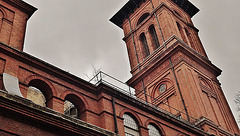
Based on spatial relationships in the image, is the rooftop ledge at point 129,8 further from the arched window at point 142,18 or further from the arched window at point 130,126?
the arched window at point 130,126

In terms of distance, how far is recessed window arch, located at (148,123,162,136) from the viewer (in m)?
19.2

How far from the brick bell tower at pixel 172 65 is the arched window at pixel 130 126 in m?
4.50

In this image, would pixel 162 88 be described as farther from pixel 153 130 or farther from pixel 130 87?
pixel 153 130

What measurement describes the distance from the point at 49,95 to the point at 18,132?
3.91 meters

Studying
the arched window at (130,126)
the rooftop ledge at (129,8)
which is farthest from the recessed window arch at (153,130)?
the rooftop ledge at (129,8)

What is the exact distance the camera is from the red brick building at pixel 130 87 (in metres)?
13.9

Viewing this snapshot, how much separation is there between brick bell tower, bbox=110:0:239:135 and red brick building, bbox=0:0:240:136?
0.08 meters

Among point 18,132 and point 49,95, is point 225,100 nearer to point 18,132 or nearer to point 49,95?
point 49,95

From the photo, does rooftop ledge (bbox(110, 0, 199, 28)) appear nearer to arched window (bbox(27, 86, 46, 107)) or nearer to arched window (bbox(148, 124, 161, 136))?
arched window (bbox(27, 86, 46, 107))

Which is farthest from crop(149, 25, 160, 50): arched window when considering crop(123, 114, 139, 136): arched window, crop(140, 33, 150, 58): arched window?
crop(123, 114, 139, 136): arched window

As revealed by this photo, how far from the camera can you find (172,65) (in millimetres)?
29141

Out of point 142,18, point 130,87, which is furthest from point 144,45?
point 130,87

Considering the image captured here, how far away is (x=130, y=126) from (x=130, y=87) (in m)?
5.33

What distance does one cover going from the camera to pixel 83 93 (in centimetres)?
1761
